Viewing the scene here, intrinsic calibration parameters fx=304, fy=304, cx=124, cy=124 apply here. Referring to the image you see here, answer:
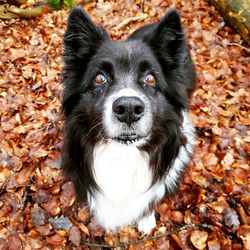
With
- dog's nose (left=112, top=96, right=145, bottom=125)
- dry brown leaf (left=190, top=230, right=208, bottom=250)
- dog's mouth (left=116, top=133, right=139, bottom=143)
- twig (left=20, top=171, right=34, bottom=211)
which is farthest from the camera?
twig (left=20, top=171, right=34, bottom=211)

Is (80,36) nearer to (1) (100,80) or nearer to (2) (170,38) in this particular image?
(1) (100,80)

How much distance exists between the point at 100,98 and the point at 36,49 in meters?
3.30

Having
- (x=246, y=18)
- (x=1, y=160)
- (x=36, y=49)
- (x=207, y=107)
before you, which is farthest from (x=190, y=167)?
(x=36, y=49)

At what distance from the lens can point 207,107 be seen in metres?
4.24

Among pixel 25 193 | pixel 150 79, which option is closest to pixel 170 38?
pixel 150 79

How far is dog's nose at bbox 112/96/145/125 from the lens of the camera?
223 centimetres

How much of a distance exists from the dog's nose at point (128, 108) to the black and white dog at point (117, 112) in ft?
0.04

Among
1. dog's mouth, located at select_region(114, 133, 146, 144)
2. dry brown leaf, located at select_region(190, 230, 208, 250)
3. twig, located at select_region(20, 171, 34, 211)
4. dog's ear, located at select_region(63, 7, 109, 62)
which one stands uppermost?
dog's ear, located at select_region(63, 7, 109, 62)

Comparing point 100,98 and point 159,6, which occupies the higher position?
point 100,98

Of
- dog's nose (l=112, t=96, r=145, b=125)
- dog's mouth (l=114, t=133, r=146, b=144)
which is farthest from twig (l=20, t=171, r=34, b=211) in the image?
dog's nose (l=112, t=96, r=145, b=125)

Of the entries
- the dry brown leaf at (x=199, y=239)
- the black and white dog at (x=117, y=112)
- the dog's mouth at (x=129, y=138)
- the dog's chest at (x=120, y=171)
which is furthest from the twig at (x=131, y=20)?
the dry brown leaf at (x=199, y=239)

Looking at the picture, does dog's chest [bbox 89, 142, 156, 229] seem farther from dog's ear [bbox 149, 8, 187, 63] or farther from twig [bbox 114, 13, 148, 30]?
twig [bbox 114, 13, 148, 30]

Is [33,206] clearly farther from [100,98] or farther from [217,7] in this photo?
[217,7]

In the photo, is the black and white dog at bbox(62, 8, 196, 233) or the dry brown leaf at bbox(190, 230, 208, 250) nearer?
the black and white dog at bbox(62, 8, 196, 233)
